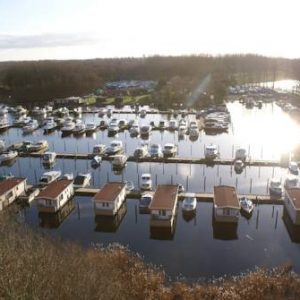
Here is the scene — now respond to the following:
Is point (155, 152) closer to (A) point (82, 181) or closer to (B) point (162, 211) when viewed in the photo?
(A) point (82, 181)

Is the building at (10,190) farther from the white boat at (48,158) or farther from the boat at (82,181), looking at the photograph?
the white boat at (48,158)

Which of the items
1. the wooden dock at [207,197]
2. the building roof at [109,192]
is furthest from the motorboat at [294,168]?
the building roof at [109,192]

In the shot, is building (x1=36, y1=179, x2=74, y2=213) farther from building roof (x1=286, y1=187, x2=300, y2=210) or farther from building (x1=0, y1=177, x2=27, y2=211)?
building roof (x1=286, y1=187, x2=300, y2=210)

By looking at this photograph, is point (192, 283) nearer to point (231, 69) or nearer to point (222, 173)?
point (222, 173)

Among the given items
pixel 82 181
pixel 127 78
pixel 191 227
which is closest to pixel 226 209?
pixel 191 227

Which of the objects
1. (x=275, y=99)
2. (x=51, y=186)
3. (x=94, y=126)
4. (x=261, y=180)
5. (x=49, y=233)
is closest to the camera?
(x=49, y=233)

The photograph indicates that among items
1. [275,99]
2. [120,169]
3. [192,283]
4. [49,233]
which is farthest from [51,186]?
[275,99]
